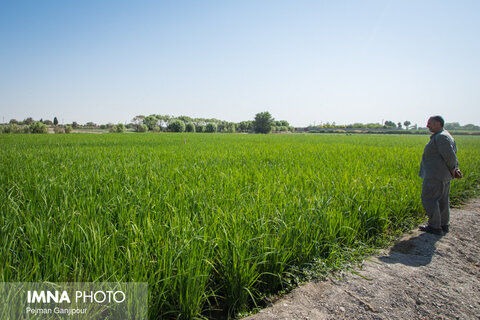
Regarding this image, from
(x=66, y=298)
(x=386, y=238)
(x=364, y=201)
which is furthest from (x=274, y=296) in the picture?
(x=364, y=201)

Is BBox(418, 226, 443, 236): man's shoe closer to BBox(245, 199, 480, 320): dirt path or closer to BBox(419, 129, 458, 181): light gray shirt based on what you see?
BBox(245, 199, 480, 320): dirt path

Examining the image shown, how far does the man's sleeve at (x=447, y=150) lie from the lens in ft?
10.2

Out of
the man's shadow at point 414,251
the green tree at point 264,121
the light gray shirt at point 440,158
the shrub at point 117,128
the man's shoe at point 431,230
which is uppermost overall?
the green tree at point 264,121

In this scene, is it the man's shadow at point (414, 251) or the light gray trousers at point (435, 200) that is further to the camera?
the light gray trousers at point (435, 200)

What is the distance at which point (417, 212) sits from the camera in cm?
394

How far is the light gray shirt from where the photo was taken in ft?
10.3

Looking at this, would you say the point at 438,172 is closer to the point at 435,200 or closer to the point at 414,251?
the point at 435,200

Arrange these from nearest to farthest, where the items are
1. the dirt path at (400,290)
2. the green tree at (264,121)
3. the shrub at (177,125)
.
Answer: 1. the dirt path at (400,290)
2. the shrub at (177,125)
3. the green tree at (264,121)

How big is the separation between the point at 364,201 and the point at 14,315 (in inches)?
148

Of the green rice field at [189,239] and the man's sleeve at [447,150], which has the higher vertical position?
the man's sleeve at [447,150]

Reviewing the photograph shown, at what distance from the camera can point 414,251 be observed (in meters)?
2.79

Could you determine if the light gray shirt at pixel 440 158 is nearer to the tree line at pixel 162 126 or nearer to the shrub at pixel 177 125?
the tree line at pixel 162 126

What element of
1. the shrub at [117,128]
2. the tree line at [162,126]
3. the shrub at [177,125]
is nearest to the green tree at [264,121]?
the tree line at [162,126]

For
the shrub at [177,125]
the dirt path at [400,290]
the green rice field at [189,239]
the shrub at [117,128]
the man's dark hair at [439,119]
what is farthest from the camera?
the shrub at [177,125]
